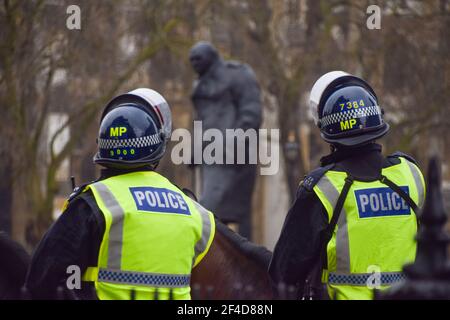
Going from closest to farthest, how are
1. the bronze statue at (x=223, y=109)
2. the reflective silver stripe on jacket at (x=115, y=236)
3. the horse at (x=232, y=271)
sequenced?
the reflective silver stripe on jacket at (x=115, y=236) < the horse at (x=232, y=271) < the bronze statue at (x=223, y=109)

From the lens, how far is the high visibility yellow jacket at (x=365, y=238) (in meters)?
4.79

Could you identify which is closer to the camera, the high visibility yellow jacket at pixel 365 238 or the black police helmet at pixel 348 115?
the high visibility yellow jacket at pixel 365 238

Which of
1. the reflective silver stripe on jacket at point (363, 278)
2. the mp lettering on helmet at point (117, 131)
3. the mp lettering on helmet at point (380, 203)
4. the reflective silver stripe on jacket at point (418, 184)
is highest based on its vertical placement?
the mp lettering on helmet at point (117, 131)

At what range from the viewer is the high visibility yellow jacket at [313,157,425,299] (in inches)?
189

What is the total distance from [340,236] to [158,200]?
811mm

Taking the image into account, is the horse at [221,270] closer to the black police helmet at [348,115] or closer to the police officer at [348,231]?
the police officer at [348,231]

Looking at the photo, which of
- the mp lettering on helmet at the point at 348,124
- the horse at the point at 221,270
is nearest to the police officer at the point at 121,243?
the horse at the point at 221,270

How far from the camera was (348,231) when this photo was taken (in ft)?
15.7

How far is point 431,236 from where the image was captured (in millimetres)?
2715

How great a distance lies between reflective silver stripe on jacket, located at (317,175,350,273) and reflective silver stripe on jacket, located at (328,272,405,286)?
0.04m

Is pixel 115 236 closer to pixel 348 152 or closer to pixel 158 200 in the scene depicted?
pixel 158 200

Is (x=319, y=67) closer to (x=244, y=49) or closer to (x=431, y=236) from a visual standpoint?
(x=244, y=49)

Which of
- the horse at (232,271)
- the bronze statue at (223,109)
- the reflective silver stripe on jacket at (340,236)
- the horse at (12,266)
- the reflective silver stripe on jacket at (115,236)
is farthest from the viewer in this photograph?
the bronze statue at (223,109)

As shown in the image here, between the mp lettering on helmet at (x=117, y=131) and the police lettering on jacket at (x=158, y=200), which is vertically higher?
the mp lettering on helmet at (x=117, y=131)
